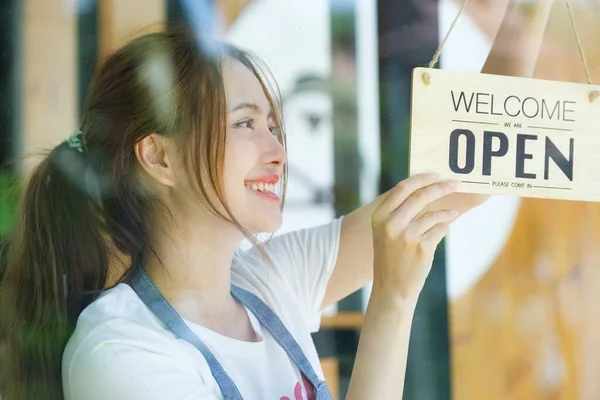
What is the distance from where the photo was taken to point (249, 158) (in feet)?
3.38

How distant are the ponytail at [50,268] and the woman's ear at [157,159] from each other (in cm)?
9

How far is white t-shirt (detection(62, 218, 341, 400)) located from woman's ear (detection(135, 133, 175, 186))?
0.17m

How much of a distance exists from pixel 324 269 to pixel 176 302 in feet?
0.89

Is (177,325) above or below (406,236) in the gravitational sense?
below

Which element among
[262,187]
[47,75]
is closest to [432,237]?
[262,187]

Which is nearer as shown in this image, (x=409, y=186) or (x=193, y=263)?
(x=409, y=186)

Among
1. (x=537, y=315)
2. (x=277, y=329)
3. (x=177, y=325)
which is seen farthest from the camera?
(x=537, y=315)

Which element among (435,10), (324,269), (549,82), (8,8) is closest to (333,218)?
(324,269)

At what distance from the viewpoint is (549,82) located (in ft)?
3.05

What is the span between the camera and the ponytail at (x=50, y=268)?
102cm

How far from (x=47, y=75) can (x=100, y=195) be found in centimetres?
24

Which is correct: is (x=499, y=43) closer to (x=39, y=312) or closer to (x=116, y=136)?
(x=116, y=136)

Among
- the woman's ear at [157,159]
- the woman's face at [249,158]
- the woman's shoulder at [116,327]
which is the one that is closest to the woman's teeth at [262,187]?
the woman's face at [249,158]

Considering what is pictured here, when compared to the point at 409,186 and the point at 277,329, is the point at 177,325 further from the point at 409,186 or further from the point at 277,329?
the point at 409,186
